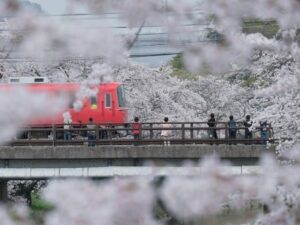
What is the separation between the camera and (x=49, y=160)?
1834 cm

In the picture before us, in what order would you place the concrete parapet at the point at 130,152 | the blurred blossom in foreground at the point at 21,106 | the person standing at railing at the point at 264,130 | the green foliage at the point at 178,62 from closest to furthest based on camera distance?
the blurred blossom in foreground at the point at 21,106
the green foliage at the point at 178,62
the person standing at railing at the point at 264,130
the concrete parapet at the point at 130,152

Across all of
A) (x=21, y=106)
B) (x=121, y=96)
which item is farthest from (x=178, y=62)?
(x=21, y=106)

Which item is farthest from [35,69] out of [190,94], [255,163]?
[255,163]

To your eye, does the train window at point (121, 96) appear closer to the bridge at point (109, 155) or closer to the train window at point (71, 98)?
the bridge at point (109, 155)

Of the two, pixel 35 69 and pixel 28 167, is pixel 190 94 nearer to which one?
pixel 35 69

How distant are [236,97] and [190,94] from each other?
1.76 meters

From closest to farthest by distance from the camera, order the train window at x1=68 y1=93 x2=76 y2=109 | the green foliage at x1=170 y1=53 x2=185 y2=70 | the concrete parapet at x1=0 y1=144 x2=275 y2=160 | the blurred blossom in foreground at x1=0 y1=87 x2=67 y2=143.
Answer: the blurred blossom in foreground at x1=0 y1=87 x2=67 y2=143
the train window at x1=68 y1=93 x2=76 y2=109
the green foliage at x1=170 y1=53 x2=185 y2=70
the concrete parapet at x1=0 y1=144 x2=275 y2=160

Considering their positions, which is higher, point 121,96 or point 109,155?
point 121,96

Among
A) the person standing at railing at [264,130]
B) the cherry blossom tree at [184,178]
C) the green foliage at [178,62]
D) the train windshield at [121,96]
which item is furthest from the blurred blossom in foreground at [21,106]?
the train windshield at [121,96]

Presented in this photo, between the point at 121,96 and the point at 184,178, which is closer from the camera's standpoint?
the point at 184,178

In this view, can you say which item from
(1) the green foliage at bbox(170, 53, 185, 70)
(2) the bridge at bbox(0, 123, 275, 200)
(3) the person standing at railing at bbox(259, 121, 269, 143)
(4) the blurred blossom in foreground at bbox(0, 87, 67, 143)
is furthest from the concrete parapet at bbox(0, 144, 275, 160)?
(4) the blurred blossom in foreground at bbox(0, 87, 67, 143)

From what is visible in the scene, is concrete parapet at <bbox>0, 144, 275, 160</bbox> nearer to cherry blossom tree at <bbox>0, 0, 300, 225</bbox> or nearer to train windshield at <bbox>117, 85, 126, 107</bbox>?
train windshield at <bbox>117, 85, 126, 107</bbox>

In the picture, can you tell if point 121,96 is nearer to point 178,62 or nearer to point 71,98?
point 178,62

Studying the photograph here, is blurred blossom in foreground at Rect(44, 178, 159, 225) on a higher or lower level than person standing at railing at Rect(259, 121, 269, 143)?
lower
